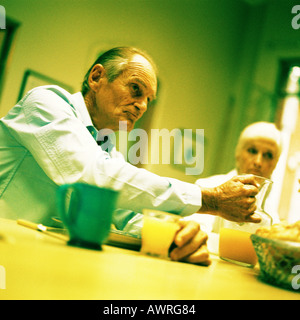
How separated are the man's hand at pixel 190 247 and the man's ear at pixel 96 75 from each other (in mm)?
790

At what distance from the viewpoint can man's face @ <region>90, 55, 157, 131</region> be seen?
1.28 meters

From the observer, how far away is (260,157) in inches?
83.6

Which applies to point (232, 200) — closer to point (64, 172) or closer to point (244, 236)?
point (244, 236)

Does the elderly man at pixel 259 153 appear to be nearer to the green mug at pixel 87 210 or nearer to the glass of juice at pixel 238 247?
the glass of juice at pixel 238 247

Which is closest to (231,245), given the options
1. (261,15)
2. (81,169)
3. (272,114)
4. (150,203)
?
(150,203)

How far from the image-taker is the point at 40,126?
0.91 meters

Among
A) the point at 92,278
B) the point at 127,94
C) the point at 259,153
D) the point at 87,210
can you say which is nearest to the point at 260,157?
the point at 259,153

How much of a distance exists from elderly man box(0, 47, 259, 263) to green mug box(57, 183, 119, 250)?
0.22 m

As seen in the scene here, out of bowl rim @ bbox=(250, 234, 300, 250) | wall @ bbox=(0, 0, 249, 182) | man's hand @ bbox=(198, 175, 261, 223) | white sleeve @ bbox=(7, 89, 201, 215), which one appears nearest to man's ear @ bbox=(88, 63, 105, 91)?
white sleeve @ bbox=(7, 89, 201, 215)

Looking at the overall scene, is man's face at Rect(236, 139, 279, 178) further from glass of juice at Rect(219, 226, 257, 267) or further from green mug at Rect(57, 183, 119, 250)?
green mug at Rect(57, 183, 119, 250)

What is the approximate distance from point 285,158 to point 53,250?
11.6 ft

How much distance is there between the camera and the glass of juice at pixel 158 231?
0.71 metres

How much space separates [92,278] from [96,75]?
1.08 meters

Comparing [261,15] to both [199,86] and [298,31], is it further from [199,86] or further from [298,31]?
[199,86]
